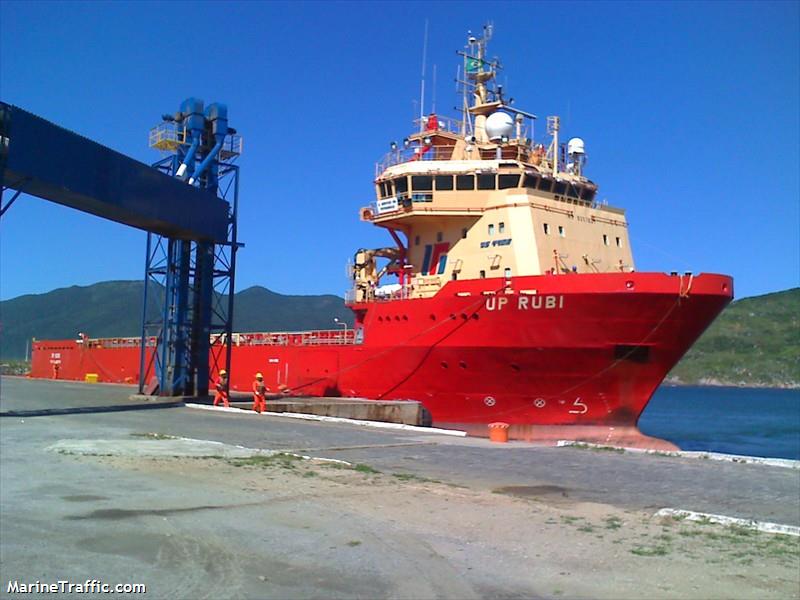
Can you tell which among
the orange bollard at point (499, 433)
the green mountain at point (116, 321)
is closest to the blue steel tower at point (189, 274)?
the orange bollard at point (499, 433)

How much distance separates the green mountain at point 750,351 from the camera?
443 feet

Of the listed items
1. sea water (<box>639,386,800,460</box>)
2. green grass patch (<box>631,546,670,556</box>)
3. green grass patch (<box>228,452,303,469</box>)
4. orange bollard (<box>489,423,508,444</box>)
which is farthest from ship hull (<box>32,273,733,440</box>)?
green grass patch (<box>631,546,670,556</box>)

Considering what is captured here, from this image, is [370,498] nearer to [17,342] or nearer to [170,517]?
[170,517]

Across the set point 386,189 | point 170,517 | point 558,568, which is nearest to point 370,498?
point 170,517

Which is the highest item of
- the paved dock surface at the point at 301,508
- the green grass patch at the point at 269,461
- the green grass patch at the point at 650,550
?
the green grass patch at the point at 269,461

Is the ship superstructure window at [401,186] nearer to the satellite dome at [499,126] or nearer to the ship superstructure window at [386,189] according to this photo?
the ship superstructure window at [386,189]

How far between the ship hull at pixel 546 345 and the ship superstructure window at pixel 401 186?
4.24 m

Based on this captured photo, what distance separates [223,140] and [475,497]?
20.3 meters

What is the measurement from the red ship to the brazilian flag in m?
0.04

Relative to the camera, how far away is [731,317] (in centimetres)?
15112

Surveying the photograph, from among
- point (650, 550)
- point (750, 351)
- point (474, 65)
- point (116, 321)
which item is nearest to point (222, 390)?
point (474, 65)

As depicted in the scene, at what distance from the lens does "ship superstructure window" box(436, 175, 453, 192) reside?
24.8 metres

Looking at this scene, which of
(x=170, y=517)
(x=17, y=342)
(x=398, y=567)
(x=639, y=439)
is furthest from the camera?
(x=17, y=342)

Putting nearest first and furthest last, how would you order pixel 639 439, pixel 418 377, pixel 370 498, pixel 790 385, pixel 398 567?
pixel 398 567, pixel 370 498, pixel 639 439, pixel 418 377, pixel 790 385
